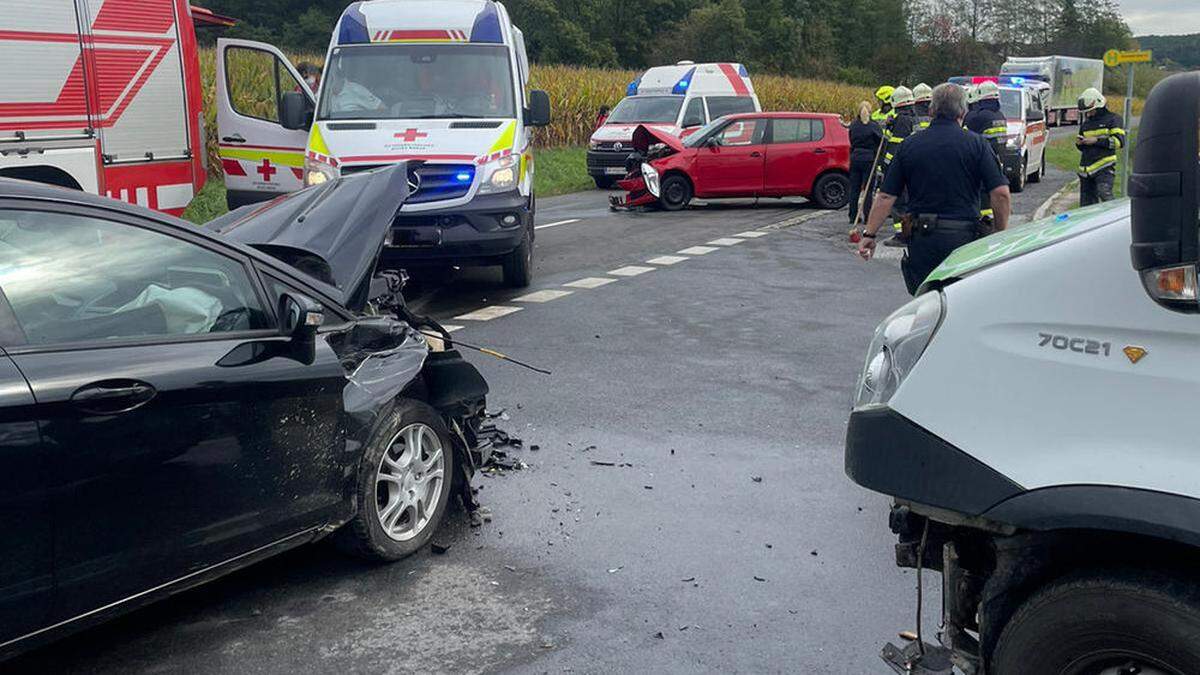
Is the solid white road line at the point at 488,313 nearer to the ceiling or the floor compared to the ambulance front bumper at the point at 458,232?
nearer to the floor

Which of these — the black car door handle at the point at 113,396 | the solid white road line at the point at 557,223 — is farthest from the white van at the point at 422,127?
the black car door handle at the point at 113,396

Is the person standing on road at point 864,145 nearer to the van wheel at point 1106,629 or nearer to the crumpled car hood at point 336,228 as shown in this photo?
the crumpled car hood at point 336,228

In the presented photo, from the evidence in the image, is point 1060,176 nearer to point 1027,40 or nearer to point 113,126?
point 113,126

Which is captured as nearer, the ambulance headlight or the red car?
the ambulance headlight

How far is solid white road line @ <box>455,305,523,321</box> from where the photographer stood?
9.90 meters

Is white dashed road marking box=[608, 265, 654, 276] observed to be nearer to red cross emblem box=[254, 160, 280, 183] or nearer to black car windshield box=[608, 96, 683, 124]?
red cross emblem box=[254, 160, 280, 183]

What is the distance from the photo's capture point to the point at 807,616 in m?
4.23

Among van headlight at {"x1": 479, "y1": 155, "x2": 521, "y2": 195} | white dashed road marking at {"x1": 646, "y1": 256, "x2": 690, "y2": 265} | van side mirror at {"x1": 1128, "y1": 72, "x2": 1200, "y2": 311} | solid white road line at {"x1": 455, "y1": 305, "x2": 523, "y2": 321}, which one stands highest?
van side mirror at {"x1": 1128, "y1": 72, "x2": 1200, "y2": 311}

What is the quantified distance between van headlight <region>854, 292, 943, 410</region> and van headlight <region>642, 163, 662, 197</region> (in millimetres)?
15696

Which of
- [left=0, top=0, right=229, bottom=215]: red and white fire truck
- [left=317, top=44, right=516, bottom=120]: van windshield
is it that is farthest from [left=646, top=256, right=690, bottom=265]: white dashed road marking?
[left=0, top=0, right=229, bottom=215]: red and white fire truck

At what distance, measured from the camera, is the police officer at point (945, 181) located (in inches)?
286

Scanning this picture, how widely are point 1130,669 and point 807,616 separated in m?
1.68

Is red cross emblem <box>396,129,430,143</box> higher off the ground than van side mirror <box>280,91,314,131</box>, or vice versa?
van side mirror <box>280,91,314,131</box>

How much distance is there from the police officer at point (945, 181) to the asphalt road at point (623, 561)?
1147mm
